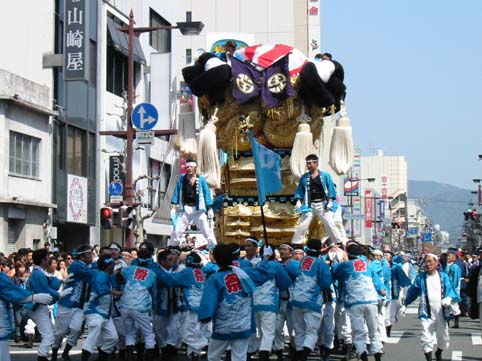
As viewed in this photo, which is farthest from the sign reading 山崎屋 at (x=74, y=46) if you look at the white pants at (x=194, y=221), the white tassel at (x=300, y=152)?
the white tassel at (x=300, y=152)

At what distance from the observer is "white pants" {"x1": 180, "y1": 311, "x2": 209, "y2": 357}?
13.8m

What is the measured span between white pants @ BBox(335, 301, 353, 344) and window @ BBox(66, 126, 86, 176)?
1813cm

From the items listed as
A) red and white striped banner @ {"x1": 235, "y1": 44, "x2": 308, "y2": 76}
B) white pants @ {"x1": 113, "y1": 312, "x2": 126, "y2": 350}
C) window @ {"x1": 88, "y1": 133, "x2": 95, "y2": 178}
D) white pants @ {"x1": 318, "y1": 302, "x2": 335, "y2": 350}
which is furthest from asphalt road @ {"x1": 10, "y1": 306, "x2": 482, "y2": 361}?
window @ {"x1": 88, "y1": 133, "x2": 95, "y2": 178}

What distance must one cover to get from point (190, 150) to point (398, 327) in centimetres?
798

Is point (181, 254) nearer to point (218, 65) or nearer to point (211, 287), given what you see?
point (218, 65)

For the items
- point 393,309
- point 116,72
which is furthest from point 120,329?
point 116,72

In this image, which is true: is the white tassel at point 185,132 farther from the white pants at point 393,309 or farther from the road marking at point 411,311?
the road marking at point 411,311

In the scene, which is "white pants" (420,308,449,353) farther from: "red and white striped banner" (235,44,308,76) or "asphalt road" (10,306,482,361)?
"red and white striped banner" (235,44,308,76)

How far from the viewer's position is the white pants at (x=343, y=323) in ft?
48.4

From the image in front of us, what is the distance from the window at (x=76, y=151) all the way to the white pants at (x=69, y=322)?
709 inches

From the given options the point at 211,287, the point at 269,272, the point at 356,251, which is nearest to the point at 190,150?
the point at 356,251

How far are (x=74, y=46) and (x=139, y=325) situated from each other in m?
16.4

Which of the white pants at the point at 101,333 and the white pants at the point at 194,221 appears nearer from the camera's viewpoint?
the white pants at the point at 101,333

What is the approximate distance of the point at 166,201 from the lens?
55.0 feet
